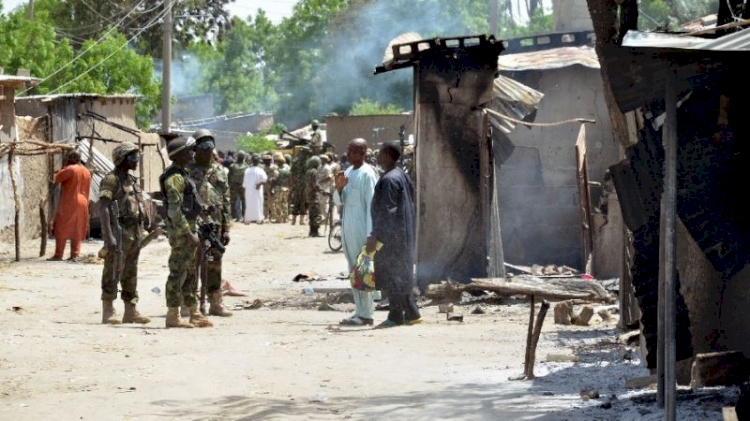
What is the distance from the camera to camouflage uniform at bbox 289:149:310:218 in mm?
30359

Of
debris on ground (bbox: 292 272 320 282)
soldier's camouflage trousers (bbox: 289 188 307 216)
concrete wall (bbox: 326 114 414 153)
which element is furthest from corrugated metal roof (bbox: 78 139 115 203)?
concrete wall (bbox: 326 114 414 153)

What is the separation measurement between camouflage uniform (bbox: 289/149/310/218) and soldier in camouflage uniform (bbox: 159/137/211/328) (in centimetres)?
1744

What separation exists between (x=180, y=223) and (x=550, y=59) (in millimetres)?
11103

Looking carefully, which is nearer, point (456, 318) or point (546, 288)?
point (546, 288)

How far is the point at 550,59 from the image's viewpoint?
2206 centimetres

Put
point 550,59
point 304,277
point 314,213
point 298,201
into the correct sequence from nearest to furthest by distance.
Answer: point 304,277 → point 550,59 → point 314,213 → point 298,201

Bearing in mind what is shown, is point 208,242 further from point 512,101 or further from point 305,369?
point 512,101

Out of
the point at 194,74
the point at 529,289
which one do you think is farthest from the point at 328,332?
the point at 194,74

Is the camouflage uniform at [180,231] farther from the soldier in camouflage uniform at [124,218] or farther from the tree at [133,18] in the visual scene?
the tree at [133,18]

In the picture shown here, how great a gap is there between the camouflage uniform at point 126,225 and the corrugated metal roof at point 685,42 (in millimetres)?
6983

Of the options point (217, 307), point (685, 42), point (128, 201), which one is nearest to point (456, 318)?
point (217, 307)

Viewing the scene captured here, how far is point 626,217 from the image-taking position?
8.55 meters

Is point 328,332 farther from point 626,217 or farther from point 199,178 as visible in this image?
point 626,217

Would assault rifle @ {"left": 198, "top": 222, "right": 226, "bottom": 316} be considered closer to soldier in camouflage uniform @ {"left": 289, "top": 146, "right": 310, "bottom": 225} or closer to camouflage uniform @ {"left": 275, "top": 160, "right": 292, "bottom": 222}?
soldier in camouflage uniform @ {"left": 289, "top": 146, "right": 310, "bottom": 225}
